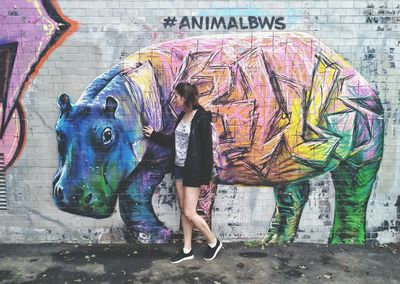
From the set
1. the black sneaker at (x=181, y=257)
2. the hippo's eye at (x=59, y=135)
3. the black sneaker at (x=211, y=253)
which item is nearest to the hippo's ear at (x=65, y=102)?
the hippo's eye at (x=59, y=135)

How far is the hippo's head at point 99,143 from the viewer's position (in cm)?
458

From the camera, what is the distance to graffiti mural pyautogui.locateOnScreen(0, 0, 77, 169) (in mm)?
4520

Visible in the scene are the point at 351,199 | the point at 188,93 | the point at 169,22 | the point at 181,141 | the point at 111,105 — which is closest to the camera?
the point at 188,93

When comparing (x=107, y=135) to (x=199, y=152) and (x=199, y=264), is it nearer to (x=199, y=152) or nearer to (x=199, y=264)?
Answer: (x=199, y=152)

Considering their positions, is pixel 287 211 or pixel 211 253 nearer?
pixel 211 253

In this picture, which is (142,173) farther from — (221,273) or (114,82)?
(221,273)

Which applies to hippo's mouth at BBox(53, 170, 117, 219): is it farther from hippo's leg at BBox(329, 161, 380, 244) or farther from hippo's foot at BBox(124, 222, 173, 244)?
hippo's leg at BBox(329, 161, 380, 244)

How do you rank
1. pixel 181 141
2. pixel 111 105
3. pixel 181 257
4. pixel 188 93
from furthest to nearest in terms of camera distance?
pixel 111 105, pixel 181 257, pixel 181 141, pixel 188 93

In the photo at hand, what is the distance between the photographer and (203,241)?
189 inches

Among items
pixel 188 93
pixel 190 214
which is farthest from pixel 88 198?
pixel 188 93

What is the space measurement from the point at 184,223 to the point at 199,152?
2.89 feet

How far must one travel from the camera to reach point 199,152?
13.5 ft

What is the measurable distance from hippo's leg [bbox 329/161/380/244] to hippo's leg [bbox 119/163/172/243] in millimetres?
2016

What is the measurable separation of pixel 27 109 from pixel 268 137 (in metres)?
2.82
